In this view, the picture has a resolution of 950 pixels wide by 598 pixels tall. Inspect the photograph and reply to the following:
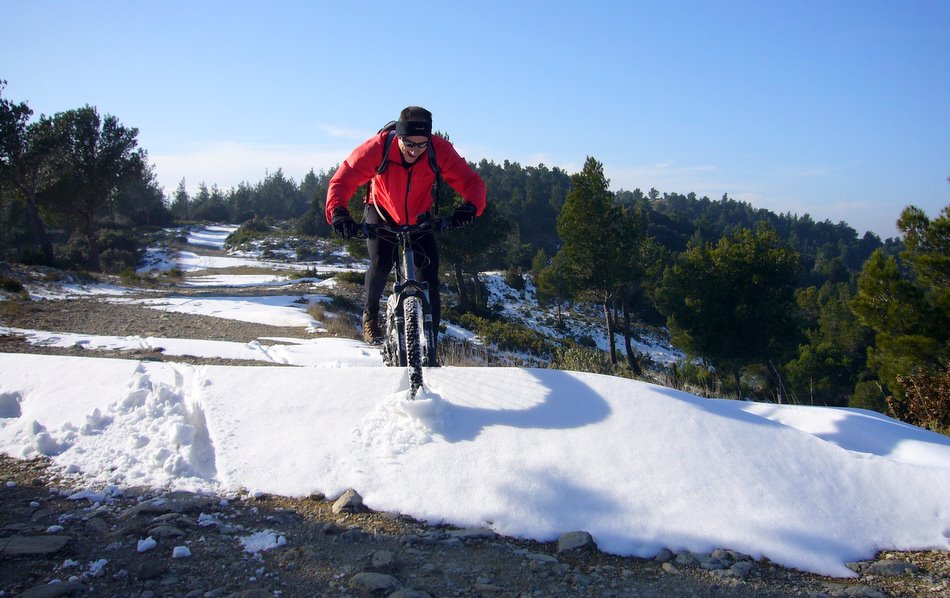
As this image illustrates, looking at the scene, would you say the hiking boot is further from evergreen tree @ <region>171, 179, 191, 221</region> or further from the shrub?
evergreen tree @ <region>171, 179, 191, 221</region>

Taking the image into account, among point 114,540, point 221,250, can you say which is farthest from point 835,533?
point 221,250

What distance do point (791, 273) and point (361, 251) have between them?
18983 mm

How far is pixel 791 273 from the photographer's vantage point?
26.4m

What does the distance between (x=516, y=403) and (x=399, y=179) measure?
63.8 inches

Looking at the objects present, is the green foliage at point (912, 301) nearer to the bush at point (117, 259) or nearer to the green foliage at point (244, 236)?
the bush at point (117, 259)

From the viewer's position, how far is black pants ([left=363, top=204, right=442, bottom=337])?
13.1 feet

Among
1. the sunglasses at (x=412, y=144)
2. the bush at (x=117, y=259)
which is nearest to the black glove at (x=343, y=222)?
the sunglasses at (x=412, y=144)

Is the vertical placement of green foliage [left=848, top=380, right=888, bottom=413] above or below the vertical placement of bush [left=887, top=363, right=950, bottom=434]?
below

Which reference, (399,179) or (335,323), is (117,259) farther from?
(399,179)

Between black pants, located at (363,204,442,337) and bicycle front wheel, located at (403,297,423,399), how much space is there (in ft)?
0.81

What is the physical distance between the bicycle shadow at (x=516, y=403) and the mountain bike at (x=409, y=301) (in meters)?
0.30

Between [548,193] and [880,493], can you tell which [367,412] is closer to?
[880,493]

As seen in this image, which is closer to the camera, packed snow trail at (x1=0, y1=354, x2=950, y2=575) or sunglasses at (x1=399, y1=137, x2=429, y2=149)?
packed snow trail at (x1=0, y1=354, x2=950, y2=575)

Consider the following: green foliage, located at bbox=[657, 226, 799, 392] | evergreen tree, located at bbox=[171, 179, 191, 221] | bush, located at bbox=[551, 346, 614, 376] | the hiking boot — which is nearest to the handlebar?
the hiking boot
